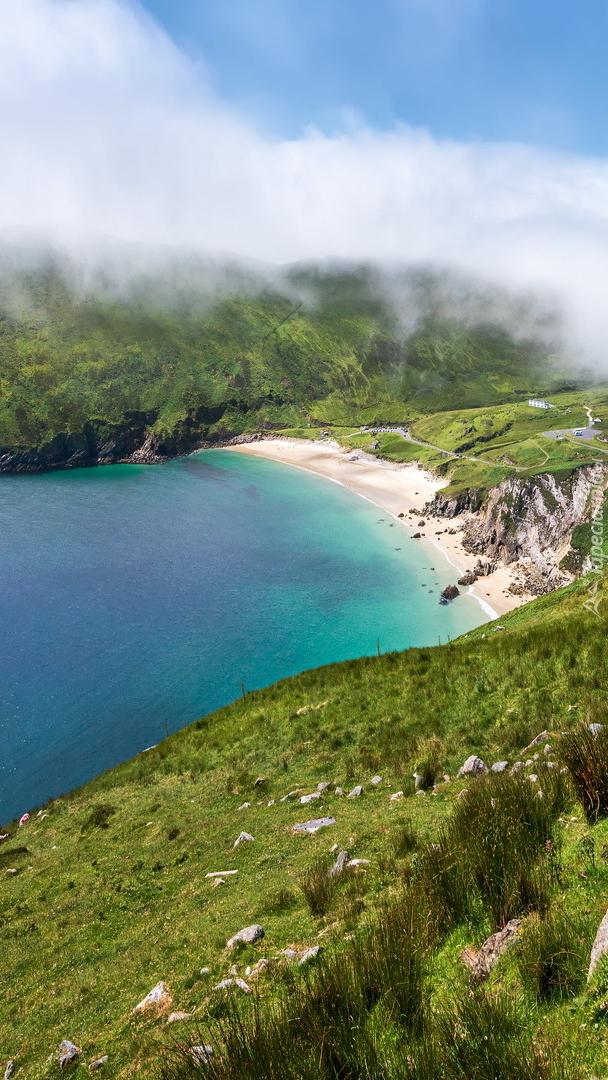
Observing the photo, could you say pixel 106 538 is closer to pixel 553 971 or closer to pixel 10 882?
pixel 10 882

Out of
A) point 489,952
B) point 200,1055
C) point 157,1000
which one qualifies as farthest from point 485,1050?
point 157,1000

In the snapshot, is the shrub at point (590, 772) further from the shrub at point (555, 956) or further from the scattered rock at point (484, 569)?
the scattered rock at point (484, 569)

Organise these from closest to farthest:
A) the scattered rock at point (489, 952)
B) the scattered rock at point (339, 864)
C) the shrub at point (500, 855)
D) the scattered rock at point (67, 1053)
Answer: the scattered rock at point (489, 952) < the shrub at point (500, 855) < the scattered rock at point (67, 1053) < the scattered rock at point (339, 864)

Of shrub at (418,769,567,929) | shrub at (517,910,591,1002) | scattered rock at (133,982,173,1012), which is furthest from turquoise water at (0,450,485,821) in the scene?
shrub at (517,910,591,1002)

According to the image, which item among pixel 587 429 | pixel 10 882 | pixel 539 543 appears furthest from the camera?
pixel 587 429

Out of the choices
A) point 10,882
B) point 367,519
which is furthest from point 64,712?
Result: point 367,519

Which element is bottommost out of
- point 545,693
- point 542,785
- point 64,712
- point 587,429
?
point 64,712

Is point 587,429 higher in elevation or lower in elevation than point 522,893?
higher

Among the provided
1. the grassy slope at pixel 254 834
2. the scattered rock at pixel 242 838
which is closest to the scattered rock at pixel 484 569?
the grassy slope at pixel 254 834
